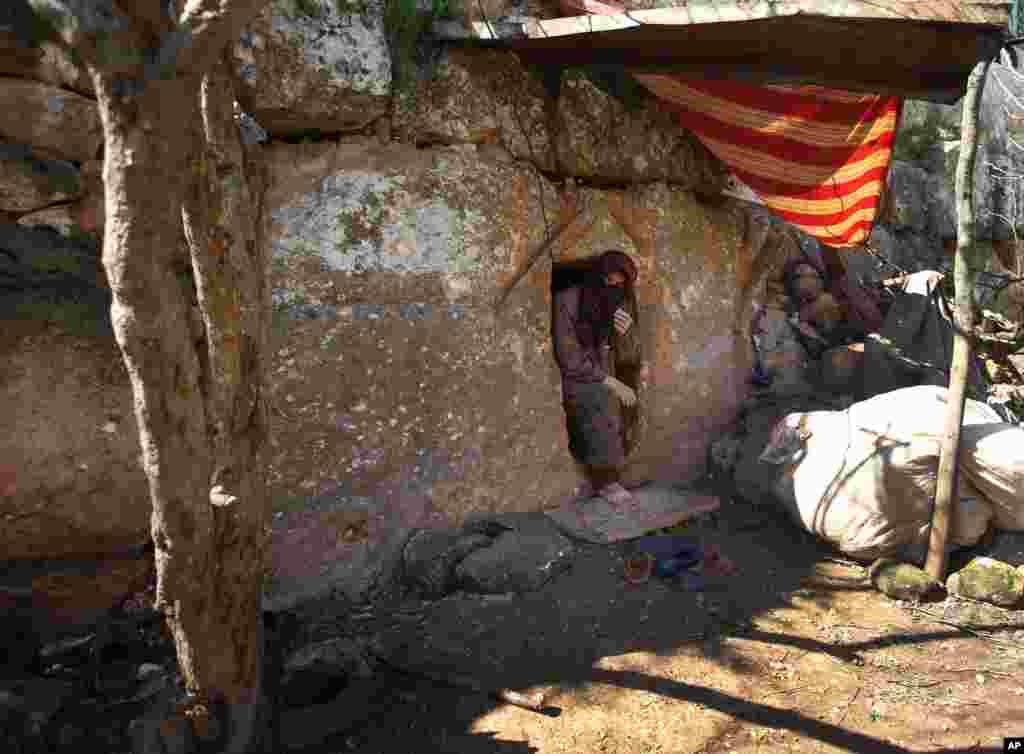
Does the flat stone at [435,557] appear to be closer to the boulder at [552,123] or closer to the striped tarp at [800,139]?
the boulder at [552,123]

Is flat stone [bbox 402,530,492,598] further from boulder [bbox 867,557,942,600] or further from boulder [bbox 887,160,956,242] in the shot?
boulder [bbox 887,160,956,242]

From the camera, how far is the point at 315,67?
124 inches

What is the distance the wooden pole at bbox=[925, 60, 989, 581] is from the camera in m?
3.17

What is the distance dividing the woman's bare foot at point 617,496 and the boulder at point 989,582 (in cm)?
174

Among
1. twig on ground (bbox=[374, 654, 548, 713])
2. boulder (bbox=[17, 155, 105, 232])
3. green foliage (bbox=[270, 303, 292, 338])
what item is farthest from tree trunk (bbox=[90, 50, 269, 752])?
boulder (bbox=[17, 155, 105, 232])

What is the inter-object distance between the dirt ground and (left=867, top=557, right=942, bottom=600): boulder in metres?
0.06

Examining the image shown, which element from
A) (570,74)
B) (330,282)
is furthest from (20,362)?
(570,74)

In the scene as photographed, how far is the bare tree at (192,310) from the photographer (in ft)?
4.62

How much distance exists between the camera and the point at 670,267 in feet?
14.6

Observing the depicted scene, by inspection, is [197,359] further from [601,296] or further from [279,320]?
[601,296]

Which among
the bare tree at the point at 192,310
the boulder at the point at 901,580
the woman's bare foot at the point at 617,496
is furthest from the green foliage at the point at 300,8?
the boulder at the point at 901,580

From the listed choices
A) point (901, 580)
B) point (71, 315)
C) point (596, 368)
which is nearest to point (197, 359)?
point (71, 315)

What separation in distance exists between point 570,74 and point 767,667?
355 cm

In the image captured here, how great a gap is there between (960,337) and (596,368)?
2026mm
